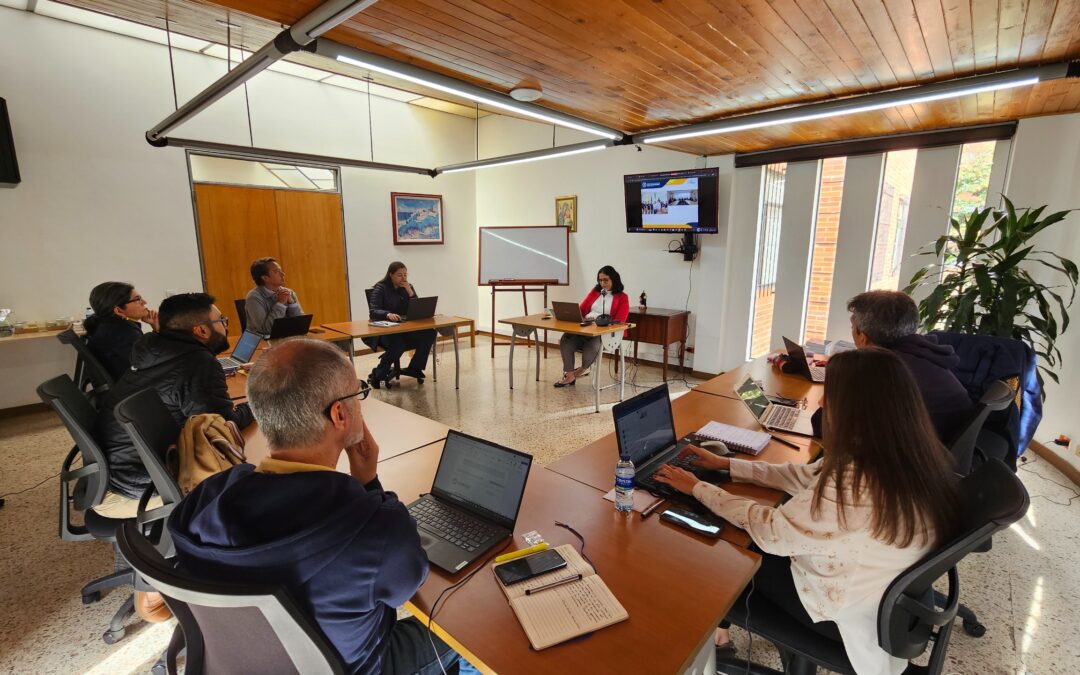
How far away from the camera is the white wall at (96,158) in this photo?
13.9ft

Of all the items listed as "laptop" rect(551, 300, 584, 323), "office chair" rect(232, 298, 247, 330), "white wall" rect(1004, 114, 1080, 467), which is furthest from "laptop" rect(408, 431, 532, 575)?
"white wall" rect(1004, 114, 1080, 467)

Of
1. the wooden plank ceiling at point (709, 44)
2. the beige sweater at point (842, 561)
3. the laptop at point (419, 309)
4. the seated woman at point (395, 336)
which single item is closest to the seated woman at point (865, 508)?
the beige sweater at point (842, 561)

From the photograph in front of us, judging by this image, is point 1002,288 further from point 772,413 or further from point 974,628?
point 974,628

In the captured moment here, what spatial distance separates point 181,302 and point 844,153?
5.35 metres

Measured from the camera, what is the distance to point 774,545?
1.32m

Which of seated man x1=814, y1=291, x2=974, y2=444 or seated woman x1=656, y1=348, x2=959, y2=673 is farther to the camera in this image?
seated man x1=814, y1=291, x2=974, y2=444

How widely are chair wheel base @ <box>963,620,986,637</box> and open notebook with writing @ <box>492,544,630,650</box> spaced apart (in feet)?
6.28

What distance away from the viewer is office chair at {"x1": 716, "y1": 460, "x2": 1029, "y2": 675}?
1110mm

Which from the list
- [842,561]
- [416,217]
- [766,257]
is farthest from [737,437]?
[416,217]

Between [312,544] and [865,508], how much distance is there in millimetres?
1240

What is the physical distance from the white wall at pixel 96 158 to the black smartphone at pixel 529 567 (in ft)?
18.0

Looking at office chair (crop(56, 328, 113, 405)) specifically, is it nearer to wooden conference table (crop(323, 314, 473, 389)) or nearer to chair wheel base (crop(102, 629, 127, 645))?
chair wheel base (crop(102, 629, 127, 645))

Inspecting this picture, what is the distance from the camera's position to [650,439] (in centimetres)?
188

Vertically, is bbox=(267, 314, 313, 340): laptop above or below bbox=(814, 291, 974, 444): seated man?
below
